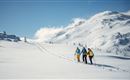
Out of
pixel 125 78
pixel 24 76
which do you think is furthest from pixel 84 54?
pixel 24 76

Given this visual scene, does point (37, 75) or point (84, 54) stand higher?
point (84, 54)

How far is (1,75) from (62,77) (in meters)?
4.71

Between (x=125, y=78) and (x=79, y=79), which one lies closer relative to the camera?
(x=79, y=79)

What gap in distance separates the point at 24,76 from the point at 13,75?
36.0 inches

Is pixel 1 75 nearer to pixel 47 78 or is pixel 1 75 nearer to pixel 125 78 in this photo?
pixel 47 78

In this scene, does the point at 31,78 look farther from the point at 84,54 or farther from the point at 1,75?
the point at 84,54

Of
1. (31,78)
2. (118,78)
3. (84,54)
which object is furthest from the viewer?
(84,54)

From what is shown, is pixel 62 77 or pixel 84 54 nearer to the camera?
pixel 62 77

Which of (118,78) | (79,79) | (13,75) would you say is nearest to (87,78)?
(79,79)

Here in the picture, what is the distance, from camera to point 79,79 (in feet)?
61.4

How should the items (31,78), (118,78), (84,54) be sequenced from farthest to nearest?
1. (84,54)
2. (118,78)
3. (31,78)

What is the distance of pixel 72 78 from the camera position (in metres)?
19.0

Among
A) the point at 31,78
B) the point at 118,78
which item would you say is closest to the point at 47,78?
the point at 31,78

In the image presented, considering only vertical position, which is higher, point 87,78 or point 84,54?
point 84,54
